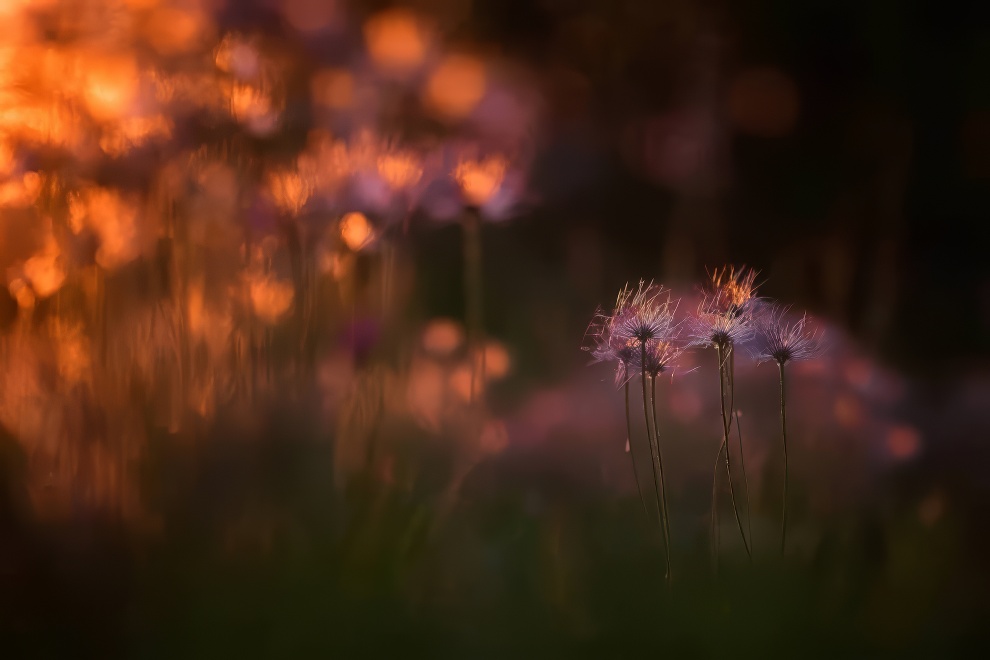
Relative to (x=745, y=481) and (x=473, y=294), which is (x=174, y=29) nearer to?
(x=473, y=294)

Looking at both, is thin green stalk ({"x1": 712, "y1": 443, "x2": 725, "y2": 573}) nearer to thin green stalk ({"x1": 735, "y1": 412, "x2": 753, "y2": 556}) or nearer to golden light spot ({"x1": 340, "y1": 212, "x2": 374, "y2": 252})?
thin green stalk ({"x1": 735, "y1": 412, "x2": 753, "y2": 556})

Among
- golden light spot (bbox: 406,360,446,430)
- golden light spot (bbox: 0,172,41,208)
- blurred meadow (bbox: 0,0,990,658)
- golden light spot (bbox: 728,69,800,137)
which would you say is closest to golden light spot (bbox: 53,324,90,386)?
blurred meadow (bbox: 0,0,990,658)

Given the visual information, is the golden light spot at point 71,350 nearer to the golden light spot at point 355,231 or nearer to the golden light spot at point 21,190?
the golden light spot at point 21,190

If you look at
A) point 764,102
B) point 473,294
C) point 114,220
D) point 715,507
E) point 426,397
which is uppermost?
point 764,102

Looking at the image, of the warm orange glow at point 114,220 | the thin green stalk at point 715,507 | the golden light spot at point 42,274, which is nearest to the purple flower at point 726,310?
the thin green stalk at point 715,507

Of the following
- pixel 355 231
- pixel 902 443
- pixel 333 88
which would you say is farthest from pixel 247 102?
pixel 902 443

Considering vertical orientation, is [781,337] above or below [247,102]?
below

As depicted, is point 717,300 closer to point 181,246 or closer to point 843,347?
point 843,347
